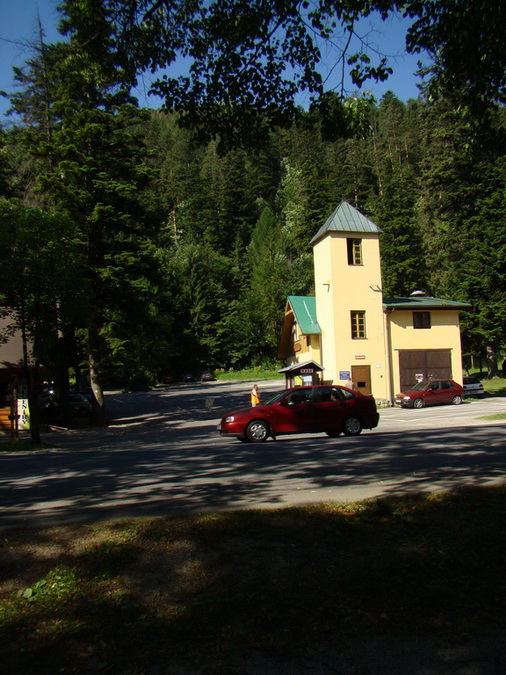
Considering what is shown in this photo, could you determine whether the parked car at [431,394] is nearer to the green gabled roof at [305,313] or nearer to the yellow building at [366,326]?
the yellow building at [366,326]

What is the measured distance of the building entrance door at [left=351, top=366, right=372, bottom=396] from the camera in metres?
34.4

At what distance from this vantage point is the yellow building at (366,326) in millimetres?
34594

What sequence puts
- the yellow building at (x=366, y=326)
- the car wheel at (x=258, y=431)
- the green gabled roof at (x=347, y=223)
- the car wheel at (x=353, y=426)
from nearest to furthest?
the car wheel at (x=258, y=431) → the car wheel at (x=353, y=426) → the yellow building at (x=366, y=326) → the green gabled roof at (x=347, y=223)

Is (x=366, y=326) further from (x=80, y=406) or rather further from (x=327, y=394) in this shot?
(x=327, y=394)

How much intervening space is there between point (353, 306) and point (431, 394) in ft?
23.4

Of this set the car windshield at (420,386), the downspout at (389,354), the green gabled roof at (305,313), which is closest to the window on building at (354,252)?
the downspout at (389,354)

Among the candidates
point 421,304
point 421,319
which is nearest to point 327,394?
point 421,304

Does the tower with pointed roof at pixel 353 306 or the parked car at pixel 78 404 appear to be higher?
the tower with pointed roof at pixel 353 306

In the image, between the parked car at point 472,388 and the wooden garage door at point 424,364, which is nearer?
the wooden garage door at point 424,364

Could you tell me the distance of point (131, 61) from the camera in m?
7.95

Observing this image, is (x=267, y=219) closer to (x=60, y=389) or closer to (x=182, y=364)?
(x=182, y=364)

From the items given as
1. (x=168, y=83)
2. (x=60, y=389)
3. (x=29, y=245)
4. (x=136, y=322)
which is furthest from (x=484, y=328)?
(x=168, y=83)

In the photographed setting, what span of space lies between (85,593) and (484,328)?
42.6m

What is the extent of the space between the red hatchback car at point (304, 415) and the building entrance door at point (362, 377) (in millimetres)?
17623
